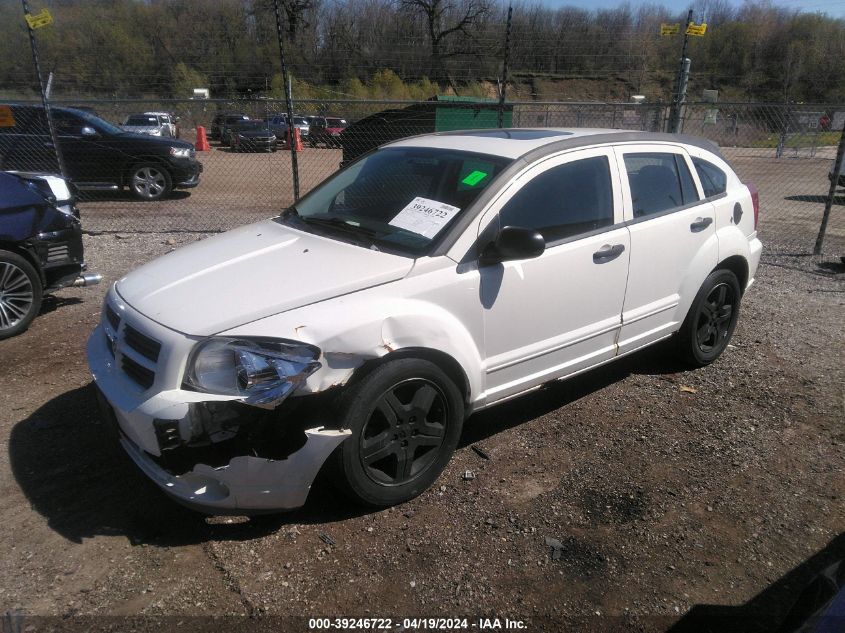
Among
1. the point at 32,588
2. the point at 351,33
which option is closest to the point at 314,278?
the point at 32,588

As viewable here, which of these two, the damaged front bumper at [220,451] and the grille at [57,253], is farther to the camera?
the grille at [57,253]

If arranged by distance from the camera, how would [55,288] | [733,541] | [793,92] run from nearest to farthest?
[733,541] < [55,288] < [793,92]

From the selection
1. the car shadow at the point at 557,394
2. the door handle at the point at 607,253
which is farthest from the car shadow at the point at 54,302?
the door handle at the point at 607,253

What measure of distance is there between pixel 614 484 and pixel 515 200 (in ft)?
5.30

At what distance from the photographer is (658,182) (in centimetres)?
423

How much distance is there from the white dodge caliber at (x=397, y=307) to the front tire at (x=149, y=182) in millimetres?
9114

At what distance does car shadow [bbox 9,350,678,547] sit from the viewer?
2.91 m

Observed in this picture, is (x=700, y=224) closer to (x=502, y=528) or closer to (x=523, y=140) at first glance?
(x=523, y=140)

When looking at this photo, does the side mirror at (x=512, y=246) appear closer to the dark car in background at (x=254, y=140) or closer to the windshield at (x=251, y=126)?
the dark car in background at (x=254, y=140)

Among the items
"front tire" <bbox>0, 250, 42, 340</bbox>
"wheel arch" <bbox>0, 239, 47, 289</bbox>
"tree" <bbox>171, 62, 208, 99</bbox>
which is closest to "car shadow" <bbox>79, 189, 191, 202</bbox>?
"tree" <bbox>171, 62, 208, 99</bbox>

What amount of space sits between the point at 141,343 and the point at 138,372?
0.13m

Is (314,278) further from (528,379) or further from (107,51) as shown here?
(107,51)

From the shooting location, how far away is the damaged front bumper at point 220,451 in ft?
8.43

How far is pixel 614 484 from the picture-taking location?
3359 millimetres
